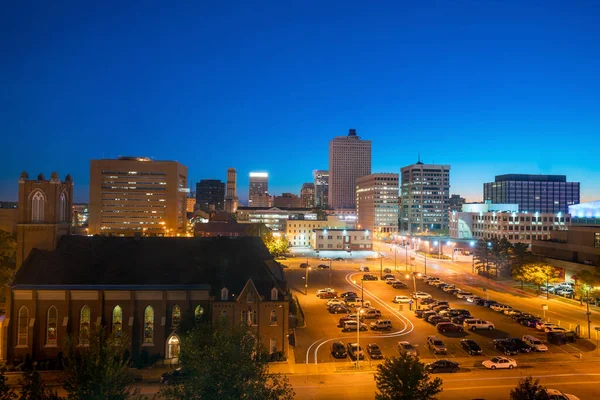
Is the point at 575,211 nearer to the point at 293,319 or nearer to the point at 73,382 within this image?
the point at 293,319

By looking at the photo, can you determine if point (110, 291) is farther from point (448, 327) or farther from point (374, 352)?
point (448, 327)

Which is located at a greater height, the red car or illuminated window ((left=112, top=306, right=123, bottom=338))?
illuminated window ((left=112, top=306, right=123, bottom=338))

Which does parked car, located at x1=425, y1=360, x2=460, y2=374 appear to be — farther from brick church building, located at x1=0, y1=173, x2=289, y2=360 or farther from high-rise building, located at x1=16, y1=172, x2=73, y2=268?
high-rise building, located at x1=16, y1=172, x2=73, y2=268

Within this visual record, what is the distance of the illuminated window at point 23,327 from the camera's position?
1647 inches

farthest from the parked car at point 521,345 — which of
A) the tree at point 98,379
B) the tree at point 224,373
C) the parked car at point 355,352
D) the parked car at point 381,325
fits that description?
the tree at point 98,379

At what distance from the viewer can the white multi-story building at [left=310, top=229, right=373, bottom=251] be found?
158375 millimetres

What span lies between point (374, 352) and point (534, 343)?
19.2 meters

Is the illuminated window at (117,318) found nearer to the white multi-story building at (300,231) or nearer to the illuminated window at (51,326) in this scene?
the illuminated window at (51,326)

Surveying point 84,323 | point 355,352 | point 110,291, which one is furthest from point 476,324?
point 84,323

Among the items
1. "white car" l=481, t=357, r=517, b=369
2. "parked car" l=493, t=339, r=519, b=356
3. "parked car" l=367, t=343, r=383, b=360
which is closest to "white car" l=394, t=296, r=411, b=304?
"parked car" l=493, t=339, r=519, b=356

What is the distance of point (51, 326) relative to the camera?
140 feet

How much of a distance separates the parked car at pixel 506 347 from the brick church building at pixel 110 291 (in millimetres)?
23777

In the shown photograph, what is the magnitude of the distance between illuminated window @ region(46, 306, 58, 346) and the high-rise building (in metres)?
7.07

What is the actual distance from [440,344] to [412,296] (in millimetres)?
27851
